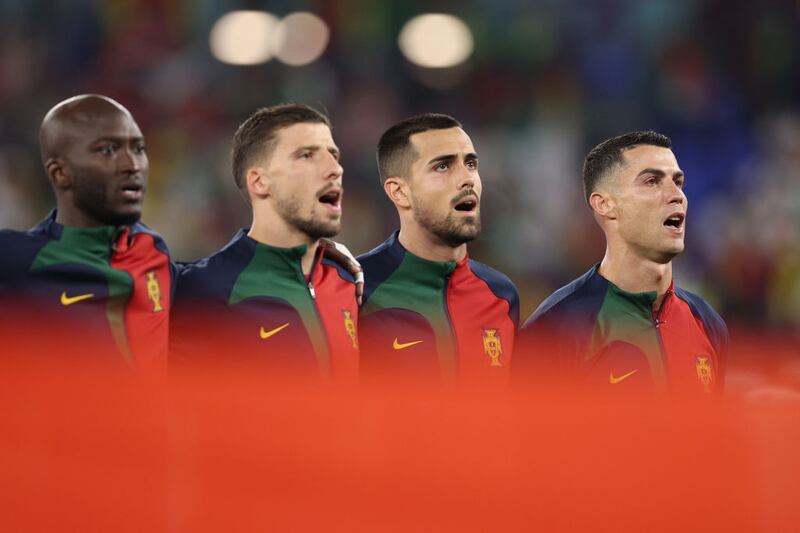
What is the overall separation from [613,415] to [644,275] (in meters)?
2.50

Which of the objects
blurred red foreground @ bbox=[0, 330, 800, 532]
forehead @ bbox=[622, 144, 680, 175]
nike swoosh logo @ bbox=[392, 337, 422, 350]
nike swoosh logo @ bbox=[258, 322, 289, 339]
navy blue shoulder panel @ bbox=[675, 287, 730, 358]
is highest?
forehead @ bbox=[622, 144, 680, 175]

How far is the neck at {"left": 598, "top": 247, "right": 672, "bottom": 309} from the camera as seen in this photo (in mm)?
4410

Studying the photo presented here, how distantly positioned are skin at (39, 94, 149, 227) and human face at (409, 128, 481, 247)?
3.37 ft

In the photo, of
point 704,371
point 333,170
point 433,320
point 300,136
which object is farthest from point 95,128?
point 704,371

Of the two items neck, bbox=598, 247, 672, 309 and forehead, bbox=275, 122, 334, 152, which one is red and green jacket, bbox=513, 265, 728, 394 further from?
forehead, bbox=275, 122, 334, 152

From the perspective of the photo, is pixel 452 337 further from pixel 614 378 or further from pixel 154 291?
pixel 154 291

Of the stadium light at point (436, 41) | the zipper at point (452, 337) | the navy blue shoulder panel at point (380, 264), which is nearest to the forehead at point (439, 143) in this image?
the navy blue shoulder panel at point (380, 264)

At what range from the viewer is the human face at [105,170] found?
13.2 ft

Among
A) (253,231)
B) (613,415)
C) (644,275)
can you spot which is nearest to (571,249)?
(644,275)

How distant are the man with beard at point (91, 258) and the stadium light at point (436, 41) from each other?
21.4ft

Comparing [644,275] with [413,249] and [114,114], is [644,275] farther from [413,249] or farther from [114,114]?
[114,114]

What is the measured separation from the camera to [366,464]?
195 cm

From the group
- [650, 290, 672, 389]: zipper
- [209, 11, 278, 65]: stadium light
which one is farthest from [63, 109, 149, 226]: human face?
[209, 11, 278, 65]: stadium light

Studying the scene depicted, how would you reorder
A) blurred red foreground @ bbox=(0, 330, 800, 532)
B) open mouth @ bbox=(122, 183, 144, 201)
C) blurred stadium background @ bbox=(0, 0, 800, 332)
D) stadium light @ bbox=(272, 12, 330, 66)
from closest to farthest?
blurred red foreground @ bbox=(0, 330, 800, 532) < open mouth @ bbox=(122, 183, 144, 201) < blurred stadium background @ bbox=(0, 0, 800, 332) < stadium light @ bbox=(272, 12, 330, 66)
